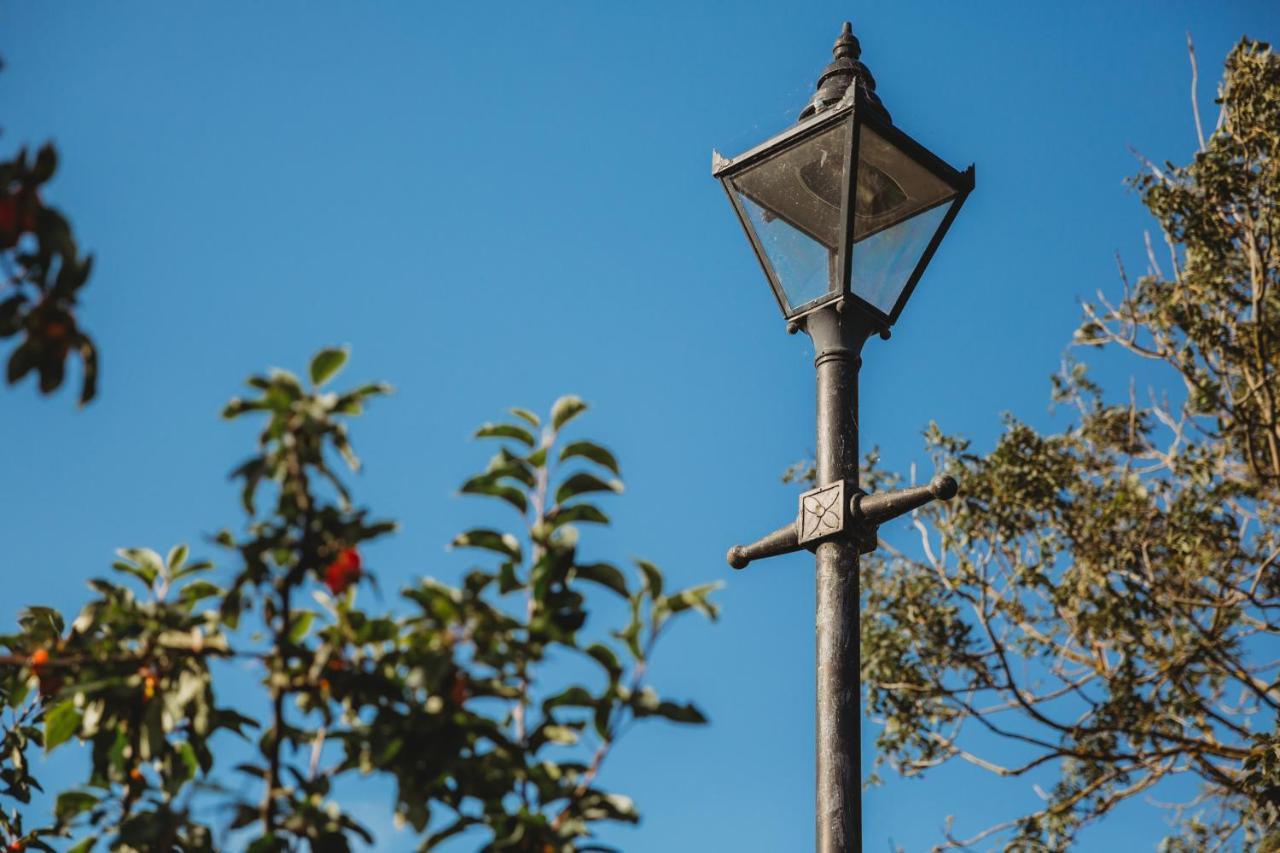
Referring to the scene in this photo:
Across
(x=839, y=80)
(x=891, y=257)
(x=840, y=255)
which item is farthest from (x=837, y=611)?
(x=839, y=80)

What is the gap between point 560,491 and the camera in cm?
263

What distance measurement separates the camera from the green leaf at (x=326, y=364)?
7.82ft

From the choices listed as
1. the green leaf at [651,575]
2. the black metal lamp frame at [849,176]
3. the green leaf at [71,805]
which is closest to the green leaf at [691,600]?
the green leaf at [651,575]

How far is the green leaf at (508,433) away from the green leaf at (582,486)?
10 cm

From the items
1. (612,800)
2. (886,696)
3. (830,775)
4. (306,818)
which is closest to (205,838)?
(306,818)

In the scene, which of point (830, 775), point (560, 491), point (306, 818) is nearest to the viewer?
point (306, 818)

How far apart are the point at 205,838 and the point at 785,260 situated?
11.2ft

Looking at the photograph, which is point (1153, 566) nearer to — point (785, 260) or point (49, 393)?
point (785, 260)

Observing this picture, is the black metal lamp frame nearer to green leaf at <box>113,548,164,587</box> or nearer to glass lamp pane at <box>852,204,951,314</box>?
glass lamp pane at <box>852,204,951,314</box>

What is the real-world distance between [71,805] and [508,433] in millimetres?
1050

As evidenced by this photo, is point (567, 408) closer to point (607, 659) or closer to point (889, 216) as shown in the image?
point (607, 659)

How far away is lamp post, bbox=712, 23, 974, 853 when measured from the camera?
183 inches

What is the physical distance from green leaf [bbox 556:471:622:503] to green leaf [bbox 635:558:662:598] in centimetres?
20

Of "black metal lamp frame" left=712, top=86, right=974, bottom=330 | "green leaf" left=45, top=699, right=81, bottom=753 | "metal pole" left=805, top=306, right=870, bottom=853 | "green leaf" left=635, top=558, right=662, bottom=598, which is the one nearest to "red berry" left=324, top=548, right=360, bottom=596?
"green leaf" left=635, top=558, right=662, bottom=598
